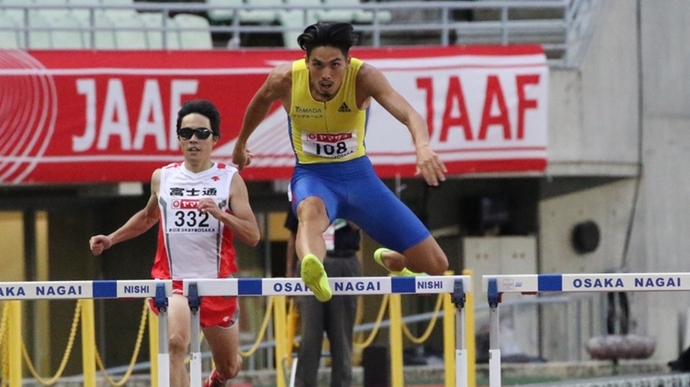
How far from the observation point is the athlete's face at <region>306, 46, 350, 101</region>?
8.62m

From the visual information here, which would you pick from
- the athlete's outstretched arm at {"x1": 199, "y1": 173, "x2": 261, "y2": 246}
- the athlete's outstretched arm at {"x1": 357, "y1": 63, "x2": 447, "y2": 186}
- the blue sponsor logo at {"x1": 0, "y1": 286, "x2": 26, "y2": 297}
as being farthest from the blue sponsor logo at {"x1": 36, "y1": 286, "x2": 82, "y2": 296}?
the athlete's outstretched arm at {"x1": 357, "y1": 63, "x2": 447, "y2": 186}

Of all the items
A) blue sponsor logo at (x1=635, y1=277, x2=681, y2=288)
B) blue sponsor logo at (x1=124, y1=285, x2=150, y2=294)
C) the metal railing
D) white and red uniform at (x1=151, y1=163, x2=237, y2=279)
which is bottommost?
blue sponsor logo at (x1=635, y1=277, x2=681, y2=288)

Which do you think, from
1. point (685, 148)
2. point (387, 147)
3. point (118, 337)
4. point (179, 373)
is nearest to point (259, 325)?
point (118, 337)

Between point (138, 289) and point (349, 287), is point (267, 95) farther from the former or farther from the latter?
point (138, 289)

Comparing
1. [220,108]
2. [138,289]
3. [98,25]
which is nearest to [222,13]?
[98,25]

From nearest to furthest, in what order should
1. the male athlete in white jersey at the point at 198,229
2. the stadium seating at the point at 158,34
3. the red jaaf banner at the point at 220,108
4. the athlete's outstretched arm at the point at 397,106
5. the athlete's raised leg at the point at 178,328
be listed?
the athlete's outstretched arm at the point at 397,106 → the athlete's raised leg at the point at 178,328 → the male athlete in white jersey at the point at 198,229 → the red jaaf banner at the point at 220,108 → the stadium seating at the point at 158,34

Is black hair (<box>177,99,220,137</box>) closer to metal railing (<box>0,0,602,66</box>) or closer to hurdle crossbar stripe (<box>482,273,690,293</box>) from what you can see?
hurdle crossbar stripe (<box>482,273,690,293</box>)

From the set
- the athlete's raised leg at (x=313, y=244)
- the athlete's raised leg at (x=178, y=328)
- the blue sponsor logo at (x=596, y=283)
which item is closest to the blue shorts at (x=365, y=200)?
the athlete's raised leg at (x=313, y=244)

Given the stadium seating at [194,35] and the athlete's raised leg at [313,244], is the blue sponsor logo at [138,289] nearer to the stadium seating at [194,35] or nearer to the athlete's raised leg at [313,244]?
the athlete's raised leg at [313,244]

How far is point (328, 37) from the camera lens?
8625mm

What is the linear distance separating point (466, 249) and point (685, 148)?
9.28 ft

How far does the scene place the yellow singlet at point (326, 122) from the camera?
346 inches

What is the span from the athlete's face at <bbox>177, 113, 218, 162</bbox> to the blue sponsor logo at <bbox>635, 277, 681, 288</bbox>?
257 centimetres

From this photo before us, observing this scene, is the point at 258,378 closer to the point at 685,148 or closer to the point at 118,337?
the point at 118,337
